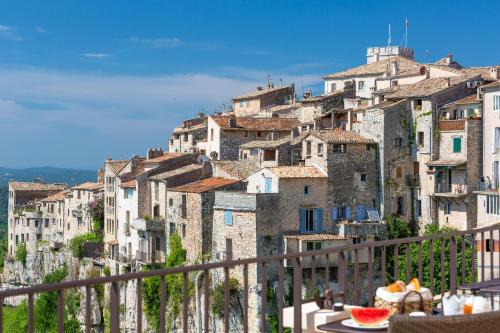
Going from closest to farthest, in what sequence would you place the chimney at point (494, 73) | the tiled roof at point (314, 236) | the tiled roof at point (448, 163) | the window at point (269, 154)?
the tiled roof at point (314, 236) < the tiled roof at point (448, 163) < the window at point (269, 154) < the chimney at point (494, 73)

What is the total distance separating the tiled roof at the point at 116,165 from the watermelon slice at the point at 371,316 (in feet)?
163

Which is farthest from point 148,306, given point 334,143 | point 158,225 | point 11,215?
point 11,215

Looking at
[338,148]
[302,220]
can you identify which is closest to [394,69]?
[338,148]

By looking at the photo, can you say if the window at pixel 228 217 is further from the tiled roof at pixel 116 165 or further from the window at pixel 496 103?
the tiled roof at pixel 116 165

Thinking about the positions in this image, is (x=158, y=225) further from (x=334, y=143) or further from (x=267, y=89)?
(x=267, y=89)

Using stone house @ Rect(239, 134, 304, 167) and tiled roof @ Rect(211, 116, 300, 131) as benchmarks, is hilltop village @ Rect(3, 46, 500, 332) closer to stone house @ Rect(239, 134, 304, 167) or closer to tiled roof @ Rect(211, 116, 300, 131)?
stone house @ Rect(239, 134, 304, 167)

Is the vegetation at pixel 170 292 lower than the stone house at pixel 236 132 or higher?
lower

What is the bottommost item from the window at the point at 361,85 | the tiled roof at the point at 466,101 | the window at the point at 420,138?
the window at the point at 420,138

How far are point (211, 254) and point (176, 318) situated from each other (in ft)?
11.6

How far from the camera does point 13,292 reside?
476 cm

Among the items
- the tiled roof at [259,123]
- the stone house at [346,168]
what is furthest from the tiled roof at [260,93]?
the stone house at [346,168]

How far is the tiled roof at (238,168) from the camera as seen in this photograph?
45125mm

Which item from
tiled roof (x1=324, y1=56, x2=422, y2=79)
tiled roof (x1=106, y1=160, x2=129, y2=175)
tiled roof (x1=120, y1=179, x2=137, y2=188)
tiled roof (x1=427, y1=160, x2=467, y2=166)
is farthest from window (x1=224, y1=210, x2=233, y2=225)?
tiled roof (x1=324, y1=56, x2=422, y2=79)

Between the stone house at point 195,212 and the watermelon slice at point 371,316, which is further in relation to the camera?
the stone house at point 195,212
